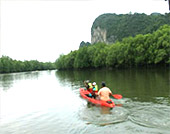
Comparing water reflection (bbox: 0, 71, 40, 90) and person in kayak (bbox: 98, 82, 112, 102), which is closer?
person in kayak (bbox: 98, 82, 112, 102)

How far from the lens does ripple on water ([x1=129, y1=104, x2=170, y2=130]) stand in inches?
337

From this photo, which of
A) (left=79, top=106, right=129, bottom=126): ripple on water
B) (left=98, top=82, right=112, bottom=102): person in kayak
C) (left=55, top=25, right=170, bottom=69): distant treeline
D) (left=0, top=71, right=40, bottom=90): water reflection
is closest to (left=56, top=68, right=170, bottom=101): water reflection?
(left=98, top=82, right=112, bottom=102): person in kayak

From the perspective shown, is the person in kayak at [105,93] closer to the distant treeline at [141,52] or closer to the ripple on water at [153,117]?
the ripple on water at [153,117]

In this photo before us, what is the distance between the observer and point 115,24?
195625 mm

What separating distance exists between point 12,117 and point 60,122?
4.32 metres

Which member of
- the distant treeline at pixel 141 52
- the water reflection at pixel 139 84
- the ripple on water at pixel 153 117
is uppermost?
the distant treeline at pixel 141 52

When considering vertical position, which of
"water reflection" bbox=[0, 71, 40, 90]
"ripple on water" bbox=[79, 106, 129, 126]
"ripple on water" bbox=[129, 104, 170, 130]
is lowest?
"water reflection" bbox=[0, 71, 40, 90]

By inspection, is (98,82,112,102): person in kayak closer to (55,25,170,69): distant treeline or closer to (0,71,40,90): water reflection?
(0,71,40,90): water reflection

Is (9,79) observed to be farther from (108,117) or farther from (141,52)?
(108,117)

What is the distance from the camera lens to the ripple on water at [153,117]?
8562mm

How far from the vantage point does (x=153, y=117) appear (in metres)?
9.53

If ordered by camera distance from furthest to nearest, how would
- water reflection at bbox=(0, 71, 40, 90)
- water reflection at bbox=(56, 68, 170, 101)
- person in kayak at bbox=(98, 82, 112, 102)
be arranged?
water reflection at bbox=(0, 71, 40, 90) → water reflection at bbox=(56, 68, 170, 101) → person in kayak at bbox=(98, 82, 112, 102)

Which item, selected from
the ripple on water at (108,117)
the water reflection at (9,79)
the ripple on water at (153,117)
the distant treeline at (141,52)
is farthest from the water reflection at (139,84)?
the distant treeline at (141,52)

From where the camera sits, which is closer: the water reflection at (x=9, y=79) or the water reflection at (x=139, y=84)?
the water reflection at (x=139, y=84)
